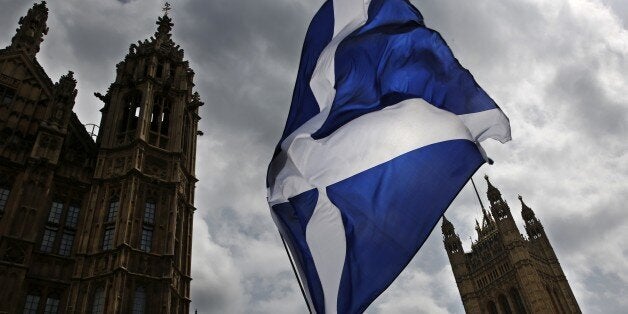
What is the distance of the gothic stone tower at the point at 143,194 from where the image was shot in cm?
1839

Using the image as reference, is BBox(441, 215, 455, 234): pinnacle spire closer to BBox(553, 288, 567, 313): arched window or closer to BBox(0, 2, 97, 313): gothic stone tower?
BBox(553, 288, 567, 313): arched window

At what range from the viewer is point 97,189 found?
21453 millimetres

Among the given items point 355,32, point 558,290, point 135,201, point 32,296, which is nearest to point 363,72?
point 355,32

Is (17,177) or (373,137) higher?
(17,177)

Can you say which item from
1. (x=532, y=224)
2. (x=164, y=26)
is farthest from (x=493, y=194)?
(x=164, y=26)

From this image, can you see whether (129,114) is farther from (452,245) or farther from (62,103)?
(452,245)

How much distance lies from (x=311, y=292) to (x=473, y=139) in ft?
14.5

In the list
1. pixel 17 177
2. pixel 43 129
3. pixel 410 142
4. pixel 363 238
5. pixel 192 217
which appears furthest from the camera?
pixel 192 217

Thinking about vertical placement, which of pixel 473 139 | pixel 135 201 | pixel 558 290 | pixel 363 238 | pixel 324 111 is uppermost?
pixel 558 290

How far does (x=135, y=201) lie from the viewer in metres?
20.6

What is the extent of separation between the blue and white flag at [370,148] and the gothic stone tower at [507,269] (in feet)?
304

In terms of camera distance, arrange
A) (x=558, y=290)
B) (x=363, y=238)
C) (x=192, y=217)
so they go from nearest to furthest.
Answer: (x=363, y=238) < (x=192, y=217) < (x=558, y=290)

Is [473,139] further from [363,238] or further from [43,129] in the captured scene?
[43,129]

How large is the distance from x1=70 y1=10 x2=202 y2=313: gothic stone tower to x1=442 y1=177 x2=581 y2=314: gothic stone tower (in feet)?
278
